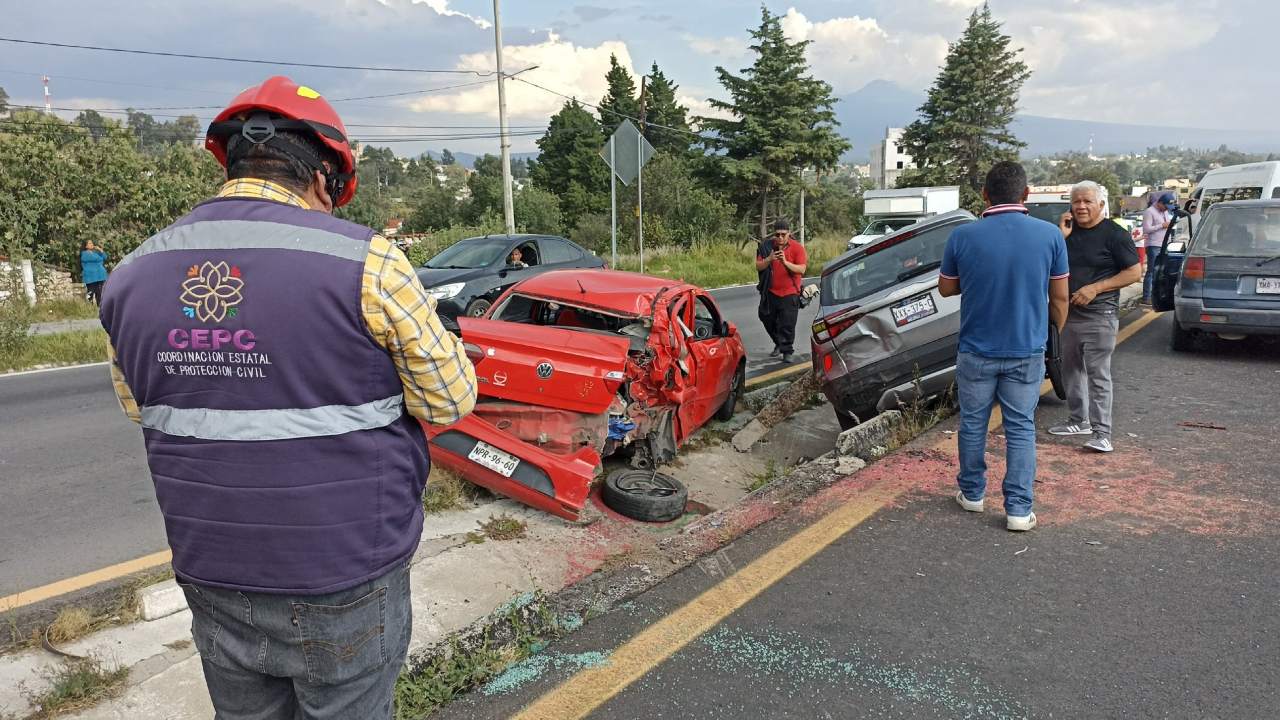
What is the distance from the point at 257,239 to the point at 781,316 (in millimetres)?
8633

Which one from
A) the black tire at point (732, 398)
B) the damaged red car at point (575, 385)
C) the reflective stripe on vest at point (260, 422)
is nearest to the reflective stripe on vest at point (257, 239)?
the reflective stripe on vest at point (260, 422)

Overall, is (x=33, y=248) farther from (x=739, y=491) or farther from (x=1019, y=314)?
(x=1019, y=314)

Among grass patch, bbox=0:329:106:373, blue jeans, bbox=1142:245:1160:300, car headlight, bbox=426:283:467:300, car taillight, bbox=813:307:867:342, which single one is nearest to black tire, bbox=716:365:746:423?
car taillight, bbox=813:307:867:342

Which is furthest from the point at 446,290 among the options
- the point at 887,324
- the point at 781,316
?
the point at 887,324

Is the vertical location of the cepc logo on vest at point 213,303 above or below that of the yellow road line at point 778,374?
above

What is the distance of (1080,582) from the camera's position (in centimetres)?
349

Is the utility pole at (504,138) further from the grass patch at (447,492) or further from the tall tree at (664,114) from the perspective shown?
the tall tree at (664,114)

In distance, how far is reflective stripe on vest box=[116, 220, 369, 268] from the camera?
5.08ft

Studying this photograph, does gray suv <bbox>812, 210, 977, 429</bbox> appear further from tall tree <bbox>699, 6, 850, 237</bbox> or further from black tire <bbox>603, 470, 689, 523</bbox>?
tall tree <bbox>699, 6, 850, 237</bbox>

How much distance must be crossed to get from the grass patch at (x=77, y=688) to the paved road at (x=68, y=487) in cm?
152

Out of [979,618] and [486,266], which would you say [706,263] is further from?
[979,618]

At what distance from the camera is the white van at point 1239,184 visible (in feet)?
45.8

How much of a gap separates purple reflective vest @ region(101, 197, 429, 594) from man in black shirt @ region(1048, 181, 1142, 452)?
16.8ft

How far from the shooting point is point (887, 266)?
21.2 feet
